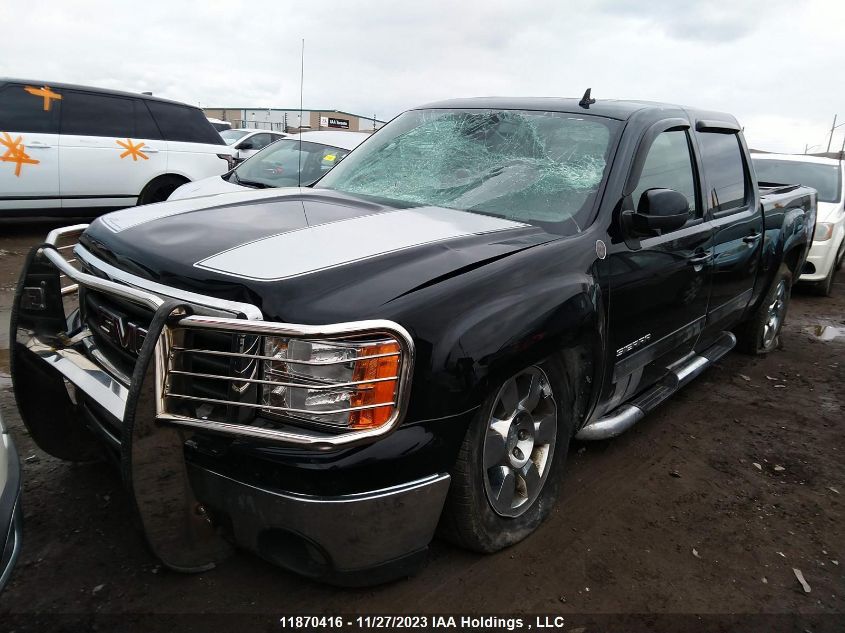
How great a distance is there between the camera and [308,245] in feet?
7.16

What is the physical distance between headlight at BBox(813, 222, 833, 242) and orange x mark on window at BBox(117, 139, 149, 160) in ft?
27.7

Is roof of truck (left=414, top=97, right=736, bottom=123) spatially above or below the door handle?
above

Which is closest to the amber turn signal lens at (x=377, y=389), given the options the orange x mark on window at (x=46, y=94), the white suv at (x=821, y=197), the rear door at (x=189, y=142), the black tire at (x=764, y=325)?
the black tire at (x=764, y=325)

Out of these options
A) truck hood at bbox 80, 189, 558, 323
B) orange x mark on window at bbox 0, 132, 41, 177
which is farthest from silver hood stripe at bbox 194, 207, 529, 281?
orange x mark on window at bbox 0, 132, 41, 177

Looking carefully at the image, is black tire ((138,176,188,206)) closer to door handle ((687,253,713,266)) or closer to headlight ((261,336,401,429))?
door handle ((687,253,713,266))

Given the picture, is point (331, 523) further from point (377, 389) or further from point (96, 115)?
point (96, 115)

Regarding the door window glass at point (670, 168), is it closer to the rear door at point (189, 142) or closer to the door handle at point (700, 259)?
the door handle at point (700, 259)

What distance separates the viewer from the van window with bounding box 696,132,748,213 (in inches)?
149

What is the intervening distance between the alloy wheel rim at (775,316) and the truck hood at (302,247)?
3.61 meters

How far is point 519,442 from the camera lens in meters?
2.49

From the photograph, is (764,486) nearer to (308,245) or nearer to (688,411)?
(688,411)

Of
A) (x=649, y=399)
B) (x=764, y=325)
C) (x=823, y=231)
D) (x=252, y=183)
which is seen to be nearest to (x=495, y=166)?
(x=649, y=399)

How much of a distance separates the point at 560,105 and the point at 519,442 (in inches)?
71.3

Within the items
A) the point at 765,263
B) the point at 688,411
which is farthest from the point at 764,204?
the point at 688,411
